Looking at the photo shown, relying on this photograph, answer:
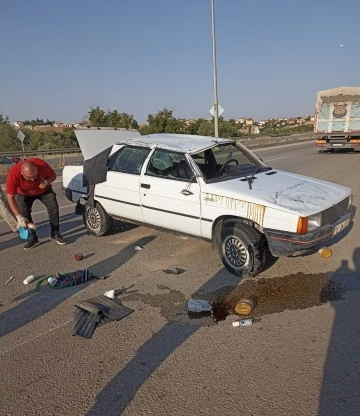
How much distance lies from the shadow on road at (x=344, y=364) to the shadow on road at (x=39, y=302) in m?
2.76

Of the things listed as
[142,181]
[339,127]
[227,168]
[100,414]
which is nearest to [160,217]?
[142,181]

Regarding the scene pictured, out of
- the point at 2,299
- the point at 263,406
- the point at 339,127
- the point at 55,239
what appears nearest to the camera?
the point at 263,406

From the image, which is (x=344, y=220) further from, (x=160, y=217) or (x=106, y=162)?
(x=106, y=162)

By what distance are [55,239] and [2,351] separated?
320 centimetres

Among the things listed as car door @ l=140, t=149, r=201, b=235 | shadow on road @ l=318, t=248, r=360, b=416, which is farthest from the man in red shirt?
shadow on road @ l=318, t=248, r=360, b=416

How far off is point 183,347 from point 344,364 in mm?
1262

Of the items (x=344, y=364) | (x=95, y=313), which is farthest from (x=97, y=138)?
(x=344, y=364)

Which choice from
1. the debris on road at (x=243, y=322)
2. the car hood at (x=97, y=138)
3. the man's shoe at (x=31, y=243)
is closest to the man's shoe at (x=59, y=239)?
the man's shoe at (x=31, y=243)

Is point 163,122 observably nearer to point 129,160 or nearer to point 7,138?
point 7,138

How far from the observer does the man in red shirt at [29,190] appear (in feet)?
18.5

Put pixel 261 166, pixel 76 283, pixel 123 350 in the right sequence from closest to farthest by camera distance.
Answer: pixel 123 350
pixel 76 283
pixel 261 166

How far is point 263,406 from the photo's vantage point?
245cm

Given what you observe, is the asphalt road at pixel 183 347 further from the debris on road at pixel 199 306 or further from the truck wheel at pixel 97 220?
the truck wheel at pixel 97 220

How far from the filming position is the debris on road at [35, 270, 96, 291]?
4488 mm
